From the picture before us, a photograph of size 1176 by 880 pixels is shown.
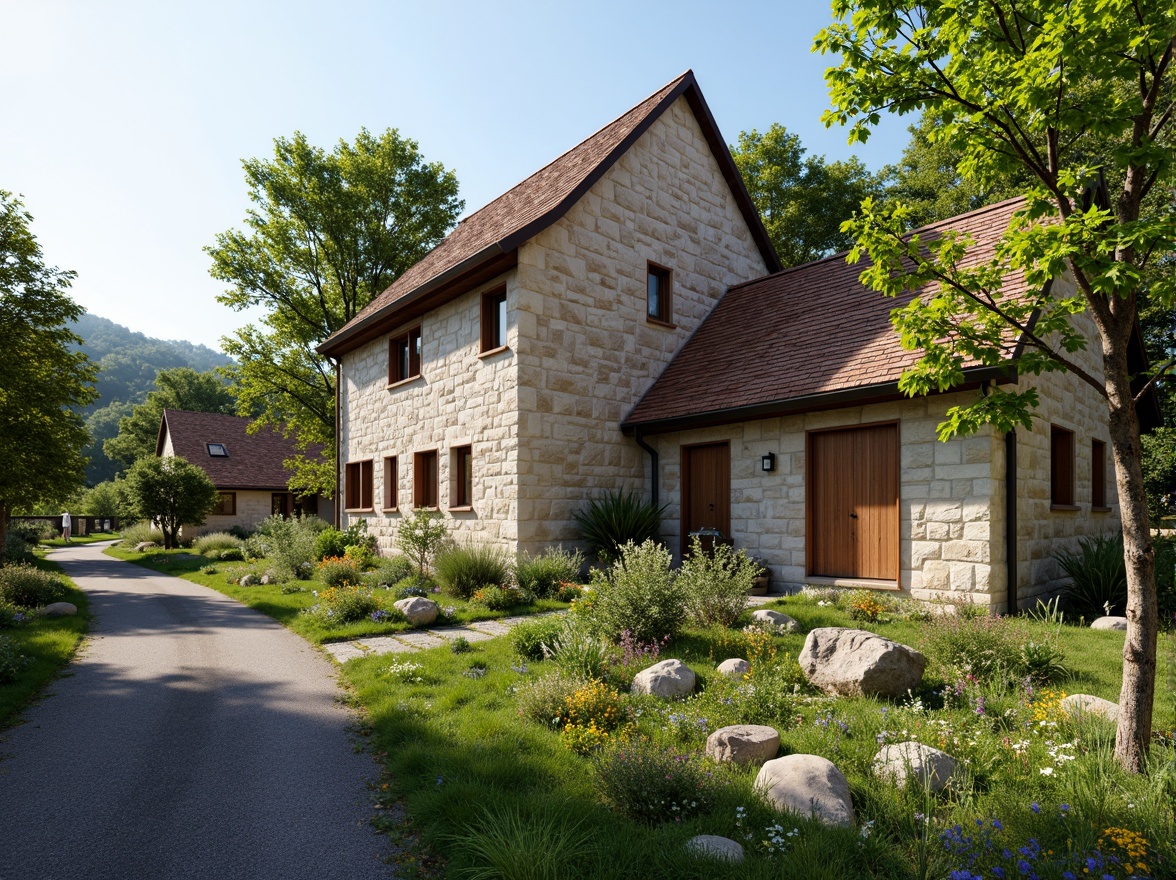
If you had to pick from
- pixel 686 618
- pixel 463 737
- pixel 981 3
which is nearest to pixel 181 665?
pixel 463 737

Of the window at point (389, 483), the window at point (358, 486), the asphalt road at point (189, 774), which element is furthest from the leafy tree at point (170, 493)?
the asphalt road at point (189, 774)

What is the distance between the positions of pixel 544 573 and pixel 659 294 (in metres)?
6.85

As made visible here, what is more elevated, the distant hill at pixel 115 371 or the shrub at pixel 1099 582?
the distant hill at pixel 115 371

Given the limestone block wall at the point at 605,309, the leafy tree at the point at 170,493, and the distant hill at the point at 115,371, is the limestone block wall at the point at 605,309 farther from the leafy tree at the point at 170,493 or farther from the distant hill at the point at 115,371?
the distant hill at the point at 115,371

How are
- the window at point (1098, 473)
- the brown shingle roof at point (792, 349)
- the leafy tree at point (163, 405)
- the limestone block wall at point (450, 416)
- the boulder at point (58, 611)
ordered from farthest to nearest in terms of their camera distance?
the leafy tree at point (163, 405)
the window at point (1098, 473)
the limestone block wall at point (450, 416)
the boulder at point (58, 611)
the brown shingle roof at point (792, 349)

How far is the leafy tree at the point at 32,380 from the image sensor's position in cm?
1427

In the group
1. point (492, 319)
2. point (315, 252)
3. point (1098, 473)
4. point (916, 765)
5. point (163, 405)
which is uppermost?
point (315, 252)

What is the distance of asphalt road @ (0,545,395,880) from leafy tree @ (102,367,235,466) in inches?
1918

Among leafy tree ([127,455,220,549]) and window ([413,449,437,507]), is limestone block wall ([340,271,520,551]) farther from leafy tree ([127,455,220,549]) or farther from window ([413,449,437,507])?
leafy tree ([127,455,220,549])

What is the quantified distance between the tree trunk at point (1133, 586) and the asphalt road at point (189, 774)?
4133mm

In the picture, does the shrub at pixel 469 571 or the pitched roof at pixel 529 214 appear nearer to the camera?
the shrub at pixel 469 571

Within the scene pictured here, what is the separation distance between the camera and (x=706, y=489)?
11891 millimetres

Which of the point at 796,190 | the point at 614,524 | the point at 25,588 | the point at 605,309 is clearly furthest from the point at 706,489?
the point at 796,190

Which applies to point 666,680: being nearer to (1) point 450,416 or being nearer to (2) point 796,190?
(1) point 450,416
